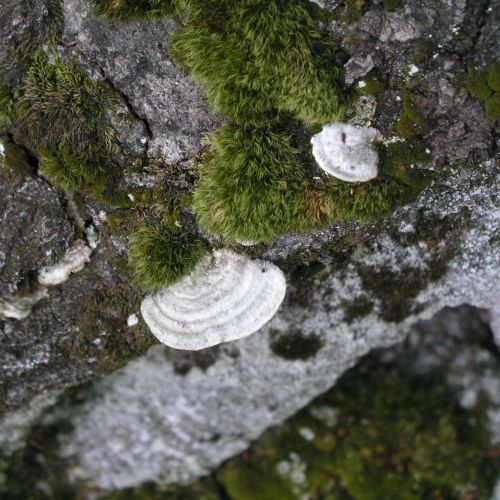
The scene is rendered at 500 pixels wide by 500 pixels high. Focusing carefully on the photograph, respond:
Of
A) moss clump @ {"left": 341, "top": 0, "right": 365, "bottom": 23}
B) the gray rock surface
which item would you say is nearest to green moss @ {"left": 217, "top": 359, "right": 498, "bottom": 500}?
the gray rock surface

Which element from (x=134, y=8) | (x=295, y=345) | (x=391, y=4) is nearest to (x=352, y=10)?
(x=391, y=4)

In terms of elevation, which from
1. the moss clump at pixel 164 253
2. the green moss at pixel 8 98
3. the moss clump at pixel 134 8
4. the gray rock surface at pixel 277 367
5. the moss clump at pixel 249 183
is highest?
the moss clump at pixel 134 8

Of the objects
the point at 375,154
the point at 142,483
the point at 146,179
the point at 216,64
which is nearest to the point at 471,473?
the point at 142,483

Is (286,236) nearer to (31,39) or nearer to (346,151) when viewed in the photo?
(346,151)

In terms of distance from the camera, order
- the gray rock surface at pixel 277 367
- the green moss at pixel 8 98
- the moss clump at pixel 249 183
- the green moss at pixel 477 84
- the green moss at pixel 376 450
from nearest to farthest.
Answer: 1. the green moss at pixel 477 84
2. the moss clump at pixel 249 183
3. the green moss at pixel 8 98
4. the gray rock surface at pixel 277 367
5. the green moss at pixel 376 450

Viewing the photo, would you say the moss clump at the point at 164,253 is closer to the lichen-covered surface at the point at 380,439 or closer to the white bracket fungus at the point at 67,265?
the white bracket fungus at the point at 67,265

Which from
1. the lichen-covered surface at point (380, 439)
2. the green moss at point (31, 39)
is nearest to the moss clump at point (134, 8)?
the green moss at point (31, 39)

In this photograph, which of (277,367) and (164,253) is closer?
(164,253)
